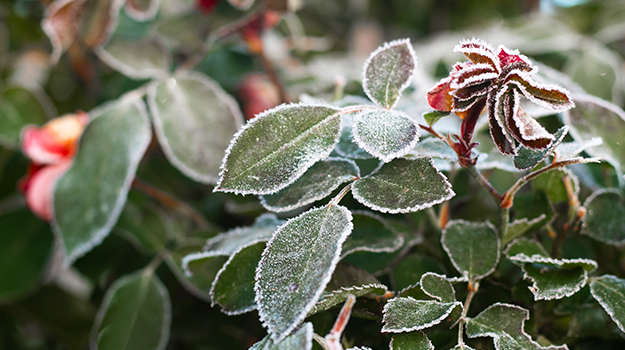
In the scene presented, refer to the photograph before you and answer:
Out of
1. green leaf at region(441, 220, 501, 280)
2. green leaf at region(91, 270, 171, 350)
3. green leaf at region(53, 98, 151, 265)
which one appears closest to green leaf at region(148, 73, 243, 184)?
green leaf at region(53, 98, 151, 265)

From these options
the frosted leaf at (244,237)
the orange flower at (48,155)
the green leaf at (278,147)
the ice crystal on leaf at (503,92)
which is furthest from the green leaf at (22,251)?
the ice crystal on leaf at (503,92)

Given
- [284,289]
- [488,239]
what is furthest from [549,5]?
[284,289]

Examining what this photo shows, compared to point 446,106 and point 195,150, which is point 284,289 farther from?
point 195,150

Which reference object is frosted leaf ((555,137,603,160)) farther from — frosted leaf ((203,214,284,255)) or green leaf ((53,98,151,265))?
green leaf ((53,98,151,265))

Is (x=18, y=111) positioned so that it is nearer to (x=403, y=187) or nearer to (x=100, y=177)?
(x=100, y=177)

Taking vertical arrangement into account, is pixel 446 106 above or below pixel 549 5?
above
